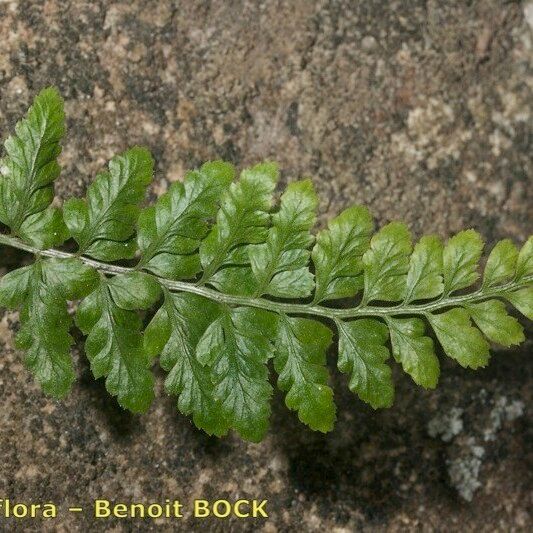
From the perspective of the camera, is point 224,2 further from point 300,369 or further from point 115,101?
point 300,369

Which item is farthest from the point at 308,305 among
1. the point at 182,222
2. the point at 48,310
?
the point at 48,310

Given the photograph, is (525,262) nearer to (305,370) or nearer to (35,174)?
(305,370)

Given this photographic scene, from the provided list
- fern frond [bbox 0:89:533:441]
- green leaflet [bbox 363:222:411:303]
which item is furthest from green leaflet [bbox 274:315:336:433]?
green leaflet [bbox 363:222:411:303]

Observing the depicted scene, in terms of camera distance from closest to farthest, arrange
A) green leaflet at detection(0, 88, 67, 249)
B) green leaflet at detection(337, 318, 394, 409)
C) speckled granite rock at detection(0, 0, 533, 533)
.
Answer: green leaflet at detection(0, 88, 67, 249) < green leaflet at detection(337, 318, 394, 409) < speckled granite rock at detection(0, 0, 533, 533)

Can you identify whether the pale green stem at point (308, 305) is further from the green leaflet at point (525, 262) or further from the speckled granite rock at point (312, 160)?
the speckled granite rock at point (312, 160)

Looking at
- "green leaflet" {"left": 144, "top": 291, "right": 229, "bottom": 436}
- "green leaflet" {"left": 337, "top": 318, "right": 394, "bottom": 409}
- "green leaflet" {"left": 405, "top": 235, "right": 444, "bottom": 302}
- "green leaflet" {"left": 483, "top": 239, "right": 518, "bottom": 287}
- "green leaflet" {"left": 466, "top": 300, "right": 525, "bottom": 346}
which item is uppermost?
"green leaflet" {"left": 483, "top": 239, "right": 518, "bottom": 287}

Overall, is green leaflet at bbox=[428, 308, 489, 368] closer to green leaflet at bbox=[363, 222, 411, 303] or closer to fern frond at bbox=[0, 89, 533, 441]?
fern frond at bbox=[0, 89, 533, 441]
